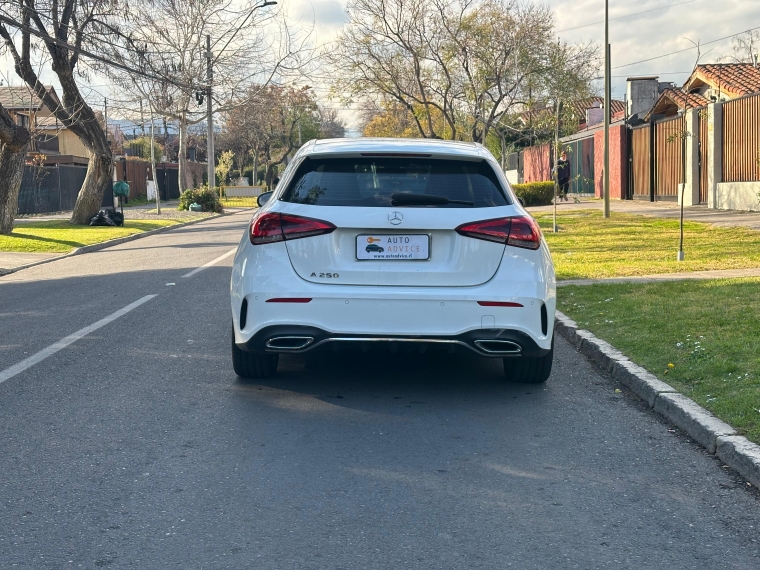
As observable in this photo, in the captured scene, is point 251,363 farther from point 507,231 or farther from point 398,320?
point 507,231

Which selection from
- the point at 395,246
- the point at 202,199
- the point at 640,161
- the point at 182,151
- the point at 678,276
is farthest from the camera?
the point at 182,151

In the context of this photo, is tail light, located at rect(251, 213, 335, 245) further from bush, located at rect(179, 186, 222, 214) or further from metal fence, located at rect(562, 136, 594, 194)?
bush, located at rect(179, 186, 222, 214)

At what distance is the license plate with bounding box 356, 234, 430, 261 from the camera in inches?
233

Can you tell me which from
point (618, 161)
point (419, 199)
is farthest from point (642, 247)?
point (618, 161)

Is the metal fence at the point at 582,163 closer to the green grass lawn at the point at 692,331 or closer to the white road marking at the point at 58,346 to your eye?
the green grass lawn at the point at 692,331

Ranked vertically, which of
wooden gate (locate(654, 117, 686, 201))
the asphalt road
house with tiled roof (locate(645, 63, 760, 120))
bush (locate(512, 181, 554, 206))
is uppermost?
house with tiled roof (locate(645, 63, 760, 120))

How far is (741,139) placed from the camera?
79.2 ft

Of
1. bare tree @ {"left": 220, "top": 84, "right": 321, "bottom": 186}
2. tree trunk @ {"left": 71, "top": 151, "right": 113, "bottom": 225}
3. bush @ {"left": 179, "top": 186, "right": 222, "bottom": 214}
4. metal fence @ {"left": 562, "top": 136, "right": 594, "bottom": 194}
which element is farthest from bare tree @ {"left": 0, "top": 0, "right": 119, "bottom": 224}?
bare tree @ {"left": 220, "top": 84, "right": 321, "bottom": 186}

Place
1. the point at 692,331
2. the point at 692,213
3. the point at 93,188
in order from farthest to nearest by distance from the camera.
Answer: the point at 93,188 < the point at 692,213 < the point at 692,331

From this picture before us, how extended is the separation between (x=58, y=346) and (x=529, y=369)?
398 cm

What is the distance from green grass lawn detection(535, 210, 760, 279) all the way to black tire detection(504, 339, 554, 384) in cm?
588

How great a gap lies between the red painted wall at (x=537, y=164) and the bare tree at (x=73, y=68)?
22.4 meters

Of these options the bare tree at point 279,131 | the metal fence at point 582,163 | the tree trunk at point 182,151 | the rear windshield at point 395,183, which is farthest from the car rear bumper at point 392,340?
the bare tree at point 279,131

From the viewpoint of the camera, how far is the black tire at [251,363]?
6.69 metres
